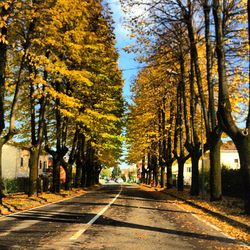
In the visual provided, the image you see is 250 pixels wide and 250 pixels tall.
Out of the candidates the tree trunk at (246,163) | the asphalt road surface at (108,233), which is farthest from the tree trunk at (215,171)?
the asphalt road surface at (108,233)

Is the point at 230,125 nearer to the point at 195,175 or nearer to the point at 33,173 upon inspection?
the point at 195,175

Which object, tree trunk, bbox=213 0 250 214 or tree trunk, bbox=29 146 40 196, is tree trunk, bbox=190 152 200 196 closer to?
tree trunk, bbox=213 0 250 214

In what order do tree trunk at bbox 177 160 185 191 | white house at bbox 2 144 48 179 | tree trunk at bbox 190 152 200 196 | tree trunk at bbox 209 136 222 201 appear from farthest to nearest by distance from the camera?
white house at bbox 2 144 48 179, tree trunk at bbox 177 160 185 191, tree trunk at bbox 190 152 200 196, tree trunk at bbox 209 136 222 201

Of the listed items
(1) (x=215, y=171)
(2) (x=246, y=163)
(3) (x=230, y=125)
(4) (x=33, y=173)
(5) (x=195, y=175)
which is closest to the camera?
(2) (x=246, y=163)

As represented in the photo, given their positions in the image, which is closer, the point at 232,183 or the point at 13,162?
the point at 232,183

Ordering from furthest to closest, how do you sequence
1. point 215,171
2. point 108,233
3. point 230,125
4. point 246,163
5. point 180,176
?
point 180,176 < point 215,171 < point 230,125 < point 246,163 < point 108,233

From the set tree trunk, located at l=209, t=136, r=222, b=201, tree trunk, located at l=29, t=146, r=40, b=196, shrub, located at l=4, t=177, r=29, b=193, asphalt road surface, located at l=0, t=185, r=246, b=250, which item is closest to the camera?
asphalt road surface, located at l=0, t=185, r=246, b=250

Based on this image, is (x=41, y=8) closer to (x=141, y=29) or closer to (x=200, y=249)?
(x=141, y=29)

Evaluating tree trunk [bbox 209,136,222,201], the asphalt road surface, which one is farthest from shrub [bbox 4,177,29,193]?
the asphalt road surface

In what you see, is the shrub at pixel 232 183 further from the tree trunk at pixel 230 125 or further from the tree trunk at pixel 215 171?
the tree trunk at pixel 230 125

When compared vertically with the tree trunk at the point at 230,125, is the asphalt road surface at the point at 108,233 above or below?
below

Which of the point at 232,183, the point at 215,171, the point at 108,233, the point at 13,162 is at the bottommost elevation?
the point at 108,233

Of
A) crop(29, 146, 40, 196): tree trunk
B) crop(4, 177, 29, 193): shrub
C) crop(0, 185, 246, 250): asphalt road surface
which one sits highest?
crop(29, 146, 40, 196): tree trunk

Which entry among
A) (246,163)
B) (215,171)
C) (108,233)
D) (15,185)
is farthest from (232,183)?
(108,233)
